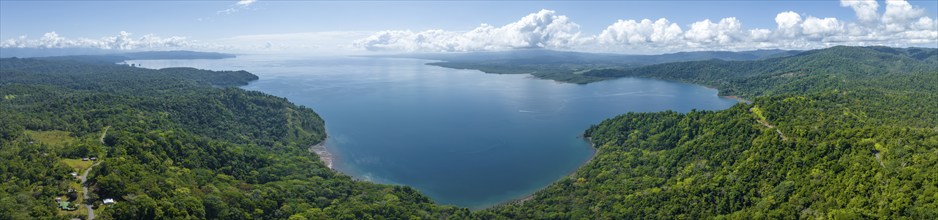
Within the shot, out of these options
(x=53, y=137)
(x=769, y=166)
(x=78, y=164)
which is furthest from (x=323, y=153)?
(x=769, y=166)

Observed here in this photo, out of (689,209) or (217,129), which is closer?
(689,209)

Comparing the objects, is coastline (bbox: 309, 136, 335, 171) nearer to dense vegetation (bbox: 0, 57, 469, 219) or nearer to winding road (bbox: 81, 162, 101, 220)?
dense vegetation (bbox: 0, 57, 469, 219)

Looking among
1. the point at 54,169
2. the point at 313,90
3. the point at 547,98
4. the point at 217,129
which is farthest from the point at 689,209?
the point at 313,90

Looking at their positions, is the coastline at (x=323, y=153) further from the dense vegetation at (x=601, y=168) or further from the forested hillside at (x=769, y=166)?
the forested hillside at (x=769, y=166)

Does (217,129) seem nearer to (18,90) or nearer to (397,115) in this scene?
(397,115)

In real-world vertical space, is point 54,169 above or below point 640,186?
above

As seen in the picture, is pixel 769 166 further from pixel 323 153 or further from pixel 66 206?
pixel 323 153

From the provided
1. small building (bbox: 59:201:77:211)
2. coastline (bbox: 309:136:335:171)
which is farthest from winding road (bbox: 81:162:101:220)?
coastline (bbox: 309:136:335:171)
